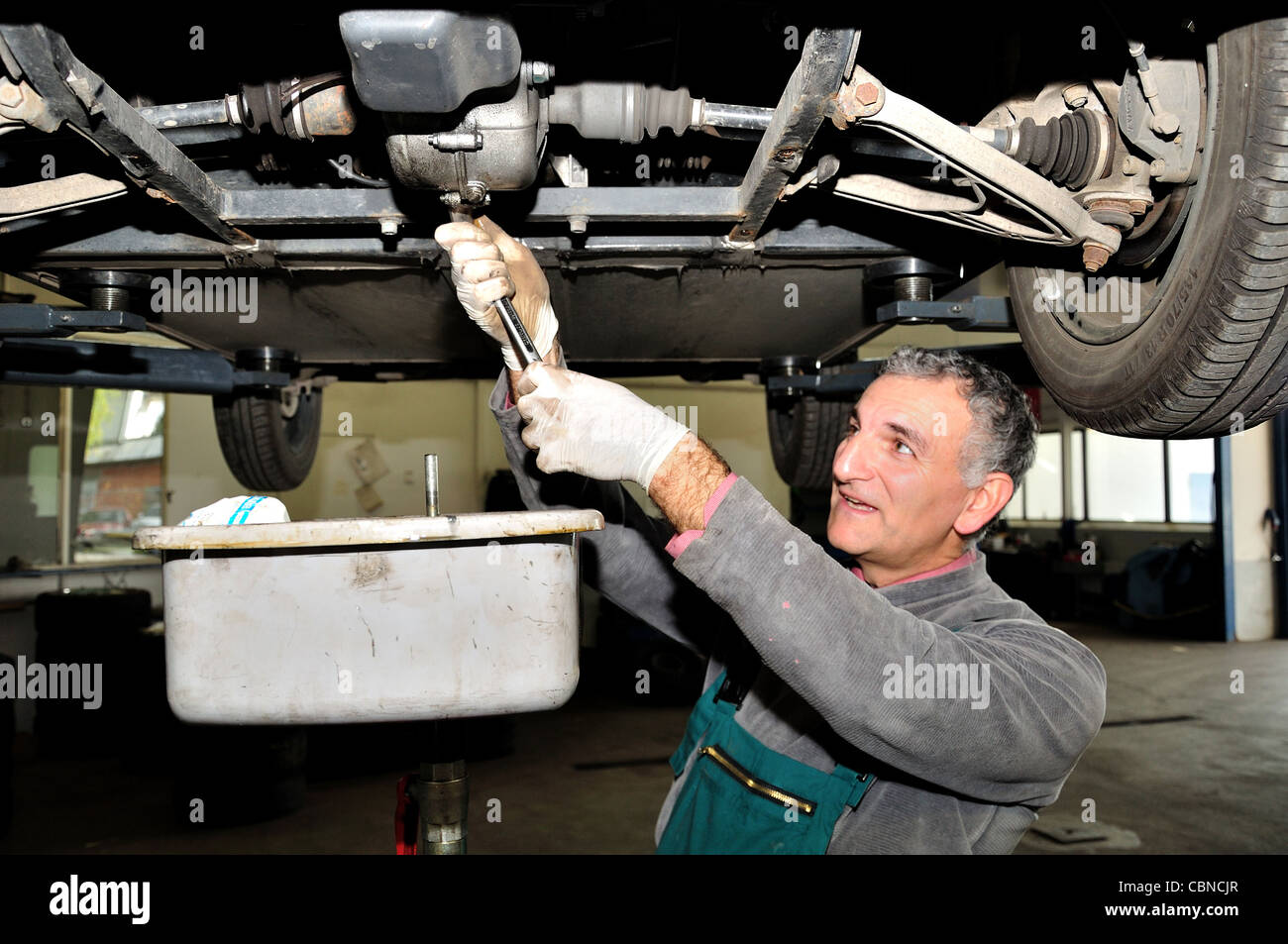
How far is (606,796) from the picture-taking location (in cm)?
316

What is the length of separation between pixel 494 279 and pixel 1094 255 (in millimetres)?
798

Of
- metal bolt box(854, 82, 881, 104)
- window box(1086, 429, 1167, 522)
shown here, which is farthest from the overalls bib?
window box(1086, 429, 1167, 522)

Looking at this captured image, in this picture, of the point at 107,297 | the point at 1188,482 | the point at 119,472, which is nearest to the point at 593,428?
the point at 107,297

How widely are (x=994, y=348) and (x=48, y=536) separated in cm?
503

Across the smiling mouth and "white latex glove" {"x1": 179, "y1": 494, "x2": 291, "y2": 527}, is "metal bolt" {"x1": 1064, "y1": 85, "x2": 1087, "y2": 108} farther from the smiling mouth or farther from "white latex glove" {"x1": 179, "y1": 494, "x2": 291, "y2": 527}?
"white latex glove" {"x1": 179, "y1": 494, "x2": 291, "y2": 527}

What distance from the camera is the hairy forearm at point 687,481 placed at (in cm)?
80

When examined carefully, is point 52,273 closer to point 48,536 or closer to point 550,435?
point 550,435

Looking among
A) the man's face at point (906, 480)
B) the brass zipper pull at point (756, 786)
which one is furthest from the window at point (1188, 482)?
the brass zipper pull at point (756, 786)

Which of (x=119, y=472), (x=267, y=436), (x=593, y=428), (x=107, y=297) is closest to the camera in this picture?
(x=593, y=428)

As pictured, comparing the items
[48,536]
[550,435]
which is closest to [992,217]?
[550,435]

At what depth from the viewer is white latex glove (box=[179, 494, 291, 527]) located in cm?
81

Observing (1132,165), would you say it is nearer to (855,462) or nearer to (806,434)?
(855,462)

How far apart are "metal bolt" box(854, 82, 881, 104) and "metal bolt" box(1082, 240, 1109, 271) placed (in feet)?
1.36

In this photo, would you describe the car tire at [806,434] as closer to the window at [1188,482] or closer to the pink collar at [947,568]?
the pink collar at [947,568]
